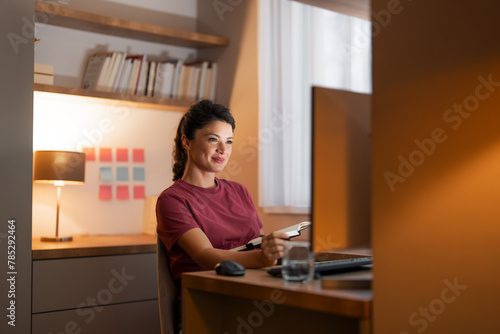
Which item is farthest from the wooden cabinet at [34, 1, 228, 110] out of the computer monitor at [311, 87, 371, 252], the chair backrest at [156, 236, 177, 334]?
the computer monitor at [311, 87, 371, 252]

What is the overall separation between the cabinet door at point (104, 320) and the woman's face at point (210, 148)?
3.56ft

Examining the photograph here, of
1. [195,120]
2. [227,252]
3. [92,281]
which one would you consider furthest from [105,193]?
[227,252]

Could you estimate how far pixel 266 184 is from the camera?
3.41 meters

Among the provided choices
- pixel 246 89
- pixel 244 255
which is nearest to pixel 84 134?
→ pixel 246 89

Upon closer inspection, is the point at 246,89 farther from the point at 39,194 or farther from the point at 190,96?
the point at 39,194

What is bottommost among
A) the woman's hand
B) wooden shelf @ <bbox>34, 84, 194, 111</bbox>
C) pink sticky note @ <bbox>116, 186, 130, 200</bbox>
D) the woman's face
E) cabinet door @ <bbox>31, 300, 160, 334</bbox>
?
cabinet door @ <bbox>31, 300, 160, 334</bbox>

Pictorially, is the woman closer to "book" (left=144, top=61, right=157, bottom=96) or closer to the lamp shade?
the lamp shade

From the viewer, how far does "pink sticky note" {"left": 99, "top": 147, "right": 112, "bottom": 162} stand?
352cm

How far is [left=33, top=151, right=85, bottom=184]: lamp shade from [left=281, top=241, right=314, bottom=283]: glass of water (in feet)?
6.57

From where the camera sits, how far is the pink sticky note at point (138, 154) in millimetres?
3654

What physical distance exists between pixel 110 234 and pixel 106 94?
0.89 meters

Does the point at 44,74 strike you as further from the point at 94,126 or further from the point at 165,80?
the point at 165,80

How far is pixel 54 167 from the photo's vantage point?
3.01 m

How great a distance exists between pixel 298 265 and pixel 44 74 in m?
2.30
